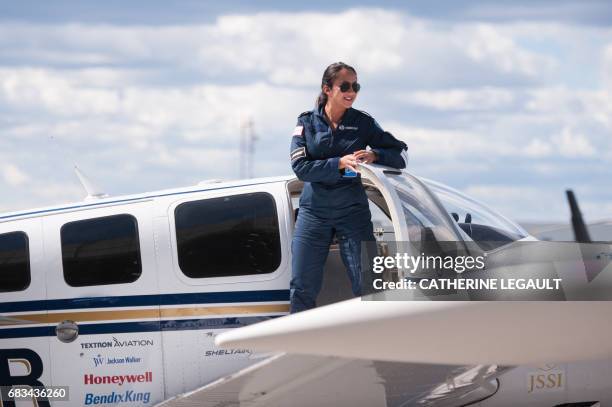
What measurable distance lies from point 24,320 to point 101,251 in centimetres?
75

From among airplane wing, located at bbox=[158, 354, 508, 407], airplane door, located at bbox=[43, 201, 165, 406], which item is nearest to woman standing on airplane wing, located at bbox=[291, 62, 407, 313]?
airplane wing, located at bbox=[158, 354, 508, 407]

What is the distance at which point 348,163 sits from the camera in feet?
24.6

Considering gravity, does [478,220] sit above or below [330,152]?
below

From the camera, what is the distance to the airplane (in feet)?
25.9

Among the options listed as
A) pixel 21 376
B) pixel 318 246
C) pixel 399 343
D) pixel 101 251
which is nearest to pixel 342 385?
pixel 318 246

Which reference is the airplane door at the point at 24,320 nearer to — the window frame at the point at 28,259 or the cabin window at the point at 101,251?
the window frame at the point at 28,259

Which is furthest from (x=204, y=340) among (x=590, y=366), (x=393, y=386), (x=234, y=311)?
(x=590, y=366)

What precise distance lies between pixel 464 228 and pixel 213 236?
1.96 m

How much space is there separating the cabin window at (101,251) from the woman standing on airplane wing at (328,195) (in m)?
1.26

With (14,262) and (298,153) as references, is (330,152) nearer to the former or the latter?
(298,153)

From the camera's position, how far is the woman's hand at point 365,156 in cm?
754

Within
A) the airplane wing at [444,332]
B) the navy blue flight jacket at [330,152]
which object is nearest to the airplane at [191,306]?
the navy blue flight jacket at [330,152]

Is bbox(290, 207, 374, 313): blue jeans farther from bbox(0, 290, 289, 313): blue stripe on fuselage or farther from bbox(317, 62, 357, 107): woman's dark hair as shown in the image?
bbox(317, 62, 357, 107): woman's dark hair

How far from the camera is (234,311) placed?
315 inches
